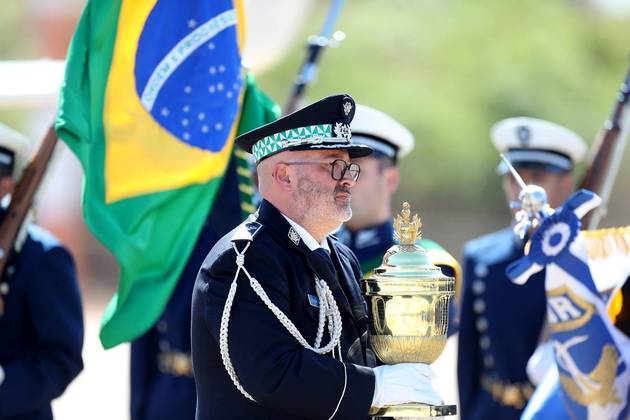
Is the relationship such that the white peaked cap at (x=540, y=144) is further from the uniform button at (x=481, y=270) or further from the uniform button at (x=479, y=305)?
the uniform button at (x=479, y=305)

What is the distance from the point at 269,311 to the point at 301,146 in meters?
0.50

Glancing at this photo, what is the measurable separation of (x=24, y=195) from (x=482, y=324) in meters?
2.29

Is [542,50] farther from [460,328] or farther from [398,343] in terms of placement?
[398,343]

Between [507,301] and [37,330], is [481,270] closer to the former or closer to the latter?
[507,301]

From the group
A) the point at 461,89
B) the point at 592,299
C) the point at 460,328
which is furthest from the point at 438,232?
the point at 592,299

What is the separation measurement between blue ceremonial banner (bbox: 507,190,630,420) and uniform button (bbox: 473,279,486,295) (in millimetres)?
2012

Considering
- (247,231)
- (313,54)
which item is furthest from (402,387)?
(313,54)

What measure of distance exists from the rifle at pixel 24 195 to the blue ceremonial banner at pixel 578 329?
2.05m

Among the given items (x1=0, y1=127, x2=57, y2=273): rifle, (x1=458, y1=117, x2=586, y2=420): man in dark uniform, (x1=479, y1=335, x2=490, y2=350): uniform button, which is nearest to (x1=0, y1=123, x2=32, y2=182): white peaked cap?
(x1=0, y1=127, x2=57, y2=273): rifle

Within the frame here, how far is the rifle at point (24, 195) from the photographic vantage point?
5.20m

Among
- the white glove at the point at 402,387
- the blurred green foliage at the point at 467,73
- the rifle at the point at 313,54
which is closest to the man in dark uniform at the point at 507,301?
the rifle at the point at 313,54

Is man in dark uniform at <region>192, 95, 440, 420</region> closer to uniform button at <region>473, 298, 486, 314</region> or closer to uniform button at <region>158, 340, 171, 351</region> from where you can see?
uniform button at <region>158, 340, 171, 351</region>

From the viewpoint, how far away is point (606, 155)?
6.00 meters

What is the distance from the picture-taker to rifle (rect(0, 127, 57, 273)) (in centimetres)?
520
